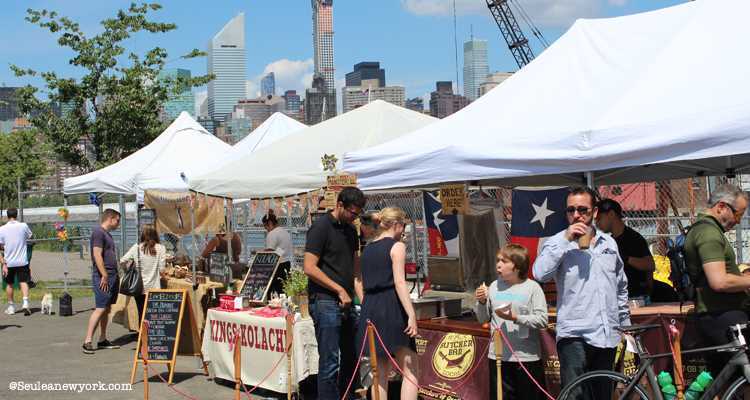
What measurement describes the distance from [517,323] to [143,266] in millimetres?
6738

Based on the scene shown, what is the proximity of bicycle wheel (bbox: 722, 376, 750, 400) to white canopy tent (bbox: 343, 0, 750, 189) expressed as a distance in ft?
4.46

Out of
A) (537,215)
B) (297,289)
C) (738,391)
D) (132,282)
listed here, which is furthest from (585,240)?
(132,282)

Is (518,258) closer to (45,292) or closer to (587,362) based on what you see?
(587,362)

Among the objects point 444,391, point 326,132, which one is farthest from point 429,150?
point 326,132

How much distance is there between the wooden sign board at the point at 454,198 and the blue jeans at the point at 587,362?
361cm

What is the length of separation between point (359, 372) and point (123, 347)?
5678 millimetres

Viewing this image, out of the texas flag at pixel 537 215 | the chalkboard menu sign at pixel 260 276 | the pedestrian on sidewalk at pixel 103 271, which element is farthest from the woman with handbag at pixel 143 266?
the texas flag at pixel 537 215

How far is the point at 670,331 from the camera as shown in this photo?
17.6 feet

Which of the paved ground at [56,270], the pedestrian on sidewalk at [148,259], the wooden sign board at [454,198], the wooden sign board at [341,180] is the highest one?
the wooden sign board at [341,180]

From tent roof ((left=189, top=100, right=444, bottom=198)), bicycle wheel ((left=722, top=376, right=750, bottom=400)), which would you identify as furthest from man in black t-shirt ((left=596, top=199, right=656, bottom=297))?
A: tent roof ((left=189, top=100, right=444, bottom=198))

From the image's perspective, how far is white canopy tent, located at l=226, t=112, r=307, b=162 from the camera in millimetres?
15508

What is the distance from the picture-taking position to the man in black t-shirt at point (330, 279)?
6961mm

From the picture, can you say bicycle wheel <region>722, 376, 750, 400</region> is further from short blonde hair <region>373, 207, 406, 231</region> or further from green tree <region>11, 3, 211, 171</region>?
green tree <region>11, 3, 211, 171</region>

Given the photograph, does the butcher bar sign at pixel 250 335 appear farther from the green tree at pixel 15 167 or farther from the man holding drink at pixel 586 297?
the green tree at pixel 15 167
